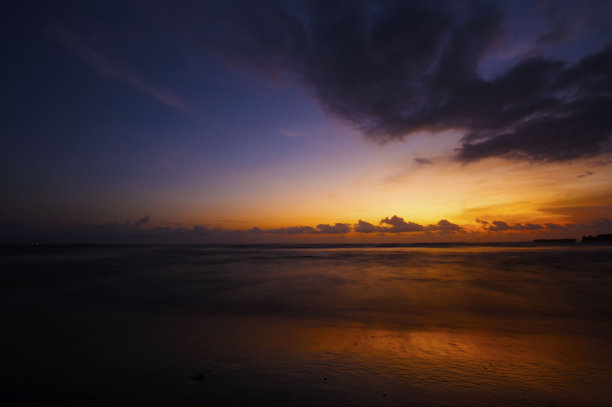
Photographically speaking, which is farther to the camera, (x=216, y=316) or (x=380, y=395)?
(x=216, y=316)

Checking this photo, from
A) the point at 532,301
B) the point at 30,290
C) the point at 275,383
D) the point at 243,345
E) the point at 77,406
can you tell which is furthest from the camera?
the point at 30,290

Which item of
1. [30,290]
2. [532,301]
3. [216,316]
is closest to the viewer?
[216,316]

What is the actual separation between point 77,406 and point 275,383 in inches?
106

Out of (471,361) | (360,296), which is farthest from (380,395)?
(360,296)

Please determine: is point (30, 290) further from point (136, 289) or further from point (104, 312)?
point (104, 312)

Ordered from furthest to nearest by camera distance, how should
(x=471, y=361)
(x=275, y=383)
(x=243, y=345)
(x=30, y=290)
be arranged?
(x=30, y=290) < (x=243, y=345) < (x=471, y=361) < (x=275, y=383)

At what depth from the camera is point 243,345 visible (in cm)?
644

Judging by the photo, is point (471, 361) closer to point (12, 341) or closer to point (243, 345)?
point (243, 345)

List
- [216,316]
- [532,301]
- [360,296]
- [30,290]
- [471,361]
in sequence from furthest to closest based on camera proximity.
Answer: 1. [30,290]
2. [360,296]
3. [532,301]
4. [216,316]
5. [471,361]

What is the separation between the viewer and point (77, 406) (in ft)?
13.3

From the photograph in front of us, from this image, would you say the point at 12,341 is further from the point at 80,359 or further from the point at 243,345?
the point at 243,345

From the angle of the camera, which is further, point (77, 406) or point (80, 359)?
point (80, 359)

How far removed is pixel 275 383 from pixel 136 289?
1333 centimetres

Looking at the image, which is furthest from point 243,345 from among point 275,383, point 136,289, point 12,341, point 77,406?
point 136,289
